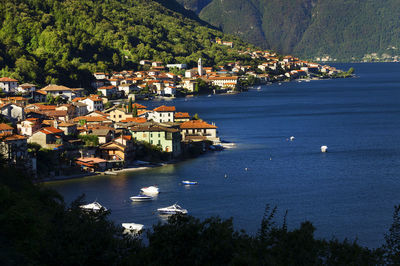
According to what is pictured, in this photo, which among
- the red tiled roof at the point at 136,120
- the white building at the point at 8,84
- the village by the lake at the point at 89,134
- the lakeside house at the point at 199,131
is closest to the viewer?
the village by the lake at the point at 89,134

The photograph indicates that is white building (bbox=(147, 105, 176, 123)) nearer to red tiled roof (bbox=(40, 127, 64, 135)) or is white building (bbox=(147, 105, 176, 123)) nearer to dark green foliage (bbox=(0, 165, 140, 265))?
red tiled roof (bbox=(40, 127, 64, 135))

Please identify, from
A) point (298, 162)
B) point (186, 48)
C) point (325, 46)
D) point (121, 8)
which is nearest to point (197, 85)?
point (186, 48)

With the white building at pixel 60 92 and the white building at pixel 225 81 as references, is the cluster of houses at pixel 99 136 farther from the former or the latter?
the white building at pixel 225 81

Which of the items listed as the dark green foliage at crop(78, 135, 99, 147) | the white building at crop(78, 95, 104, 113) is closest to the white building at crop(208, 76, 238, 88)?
the white building at crop(78, 95, 104, 113)

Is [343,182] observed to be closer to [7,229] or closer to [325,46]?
[7,229]

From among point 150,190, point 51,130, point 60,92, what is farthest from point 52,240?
point 60,92

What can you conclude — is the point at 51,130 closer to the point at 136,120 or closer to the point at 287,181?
the point at 136,120

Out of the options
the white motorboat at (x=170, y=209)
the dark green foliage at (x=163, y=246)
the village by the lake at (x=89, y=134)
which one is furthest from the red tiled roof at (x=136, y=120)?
the dark green foliage at (x=163, y=246)
